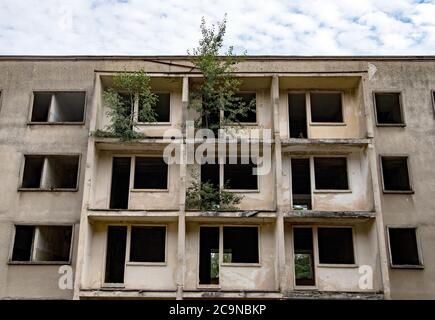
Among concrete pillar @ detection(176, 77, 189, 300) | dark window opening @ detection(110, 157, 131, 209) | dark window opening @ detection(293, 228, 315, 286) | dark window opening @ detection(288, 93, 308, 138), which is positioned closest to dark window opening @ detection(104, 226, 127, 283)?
dark window opening @ detection(110, 157, 131, 209)

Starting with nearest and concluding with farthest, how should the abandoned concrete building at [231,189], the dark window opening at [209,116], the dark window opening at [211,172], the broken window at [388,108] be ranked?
the abandoned concrete building at [231,189]
the dark window opening at [209,116]
the dark window opening at [211,172]
the broken window at [388,108]

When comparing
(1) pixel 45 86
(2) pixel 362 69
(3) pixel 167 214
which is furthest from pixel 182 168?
(2) pixel 362 69

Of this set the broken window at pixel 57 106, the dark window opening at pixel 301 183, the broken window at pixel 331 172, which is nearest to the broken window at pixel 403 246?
the broken window at pixel 331 172

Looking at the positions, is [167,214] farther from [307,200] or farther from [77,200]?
[307,200]

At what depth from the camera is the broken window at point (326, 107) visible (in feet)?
66.2

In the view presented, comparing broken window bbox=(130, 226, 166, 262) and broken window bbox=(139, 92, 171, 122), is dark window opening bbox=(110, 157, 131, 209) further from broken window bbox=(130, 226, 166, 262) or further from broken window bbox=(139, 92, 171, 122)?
broken window bbox=(139, 92, 171, 122)

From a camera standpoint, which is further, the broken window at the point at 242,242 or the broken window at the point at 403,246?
the broken window at the point at 242,242

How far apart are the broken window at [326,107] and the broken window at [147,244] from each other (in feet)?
26.3

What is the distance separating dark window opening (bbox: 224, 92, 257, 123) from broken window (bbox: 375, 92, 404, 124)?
16.0 ft

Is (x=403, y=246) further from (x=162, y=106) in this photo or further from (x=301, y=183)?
(x=162, y=106)

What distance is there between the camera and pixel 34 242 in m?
17.8

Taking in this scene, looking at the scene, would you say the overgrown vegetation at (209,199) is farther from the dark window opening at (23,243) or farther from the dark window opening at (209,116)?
the dark window opening at (23,243)

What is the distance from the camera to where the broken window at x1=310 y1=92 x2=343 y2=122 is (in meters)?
20.2

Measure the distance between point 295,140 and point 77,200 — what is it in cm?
827
